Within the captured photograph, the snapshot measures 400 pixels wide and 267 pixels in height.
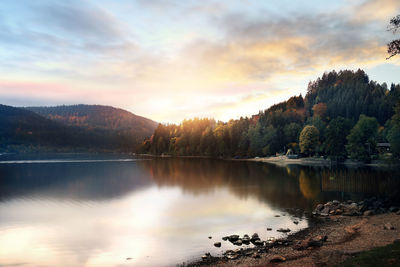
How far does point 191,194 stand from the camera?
166ft

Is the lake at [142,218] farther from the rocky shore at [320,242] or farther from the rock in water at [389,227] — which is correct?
the rock in water at [389,227]

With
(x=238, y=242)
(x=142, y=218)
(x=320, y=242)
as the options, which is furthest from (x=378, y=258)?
(x=142, y=218)

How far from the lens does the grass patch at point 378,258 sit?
13094 millimetres

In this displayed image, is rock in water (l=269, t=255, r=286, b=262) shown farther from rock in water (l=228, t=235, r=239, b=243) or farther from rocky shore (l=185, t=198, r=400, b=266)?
rock in water (l=228, t=235, r=239, b=243)

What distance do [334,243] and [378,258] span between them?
22.3 ft

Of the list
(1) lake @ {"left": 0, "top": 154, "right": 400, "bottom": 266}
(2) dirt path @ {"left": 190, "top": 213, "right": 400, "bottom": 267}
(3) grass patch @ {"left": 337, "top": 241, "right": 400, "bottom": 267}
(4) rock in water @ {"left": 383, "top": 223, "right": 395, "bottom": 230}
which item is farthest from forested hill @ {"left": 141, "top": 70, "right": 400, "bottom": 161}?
(3) grass patch @ {"left": 337, "top": 241, "right": 400, "bottom": 267}

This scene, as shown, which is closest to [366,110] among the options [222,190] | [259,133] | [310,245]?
[259,133]

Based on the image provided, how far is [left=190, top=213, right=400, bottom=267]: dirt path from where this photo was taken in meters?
16.6

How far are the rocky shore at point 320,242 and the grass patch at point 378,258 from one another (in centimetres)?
104

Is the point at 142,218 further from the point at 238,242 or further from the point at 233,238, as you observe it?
the point at 238,242

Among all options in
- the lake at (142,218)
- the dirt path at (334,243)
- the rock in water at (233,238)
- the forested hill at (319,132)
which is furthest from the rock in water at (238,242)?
the forested hill at (319,132)

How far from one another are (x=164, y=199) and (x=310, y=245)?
3043cm

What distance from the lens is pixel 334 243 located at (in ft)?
66.5

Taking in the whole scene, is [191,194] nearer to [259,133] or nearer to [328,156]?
[328,156]
